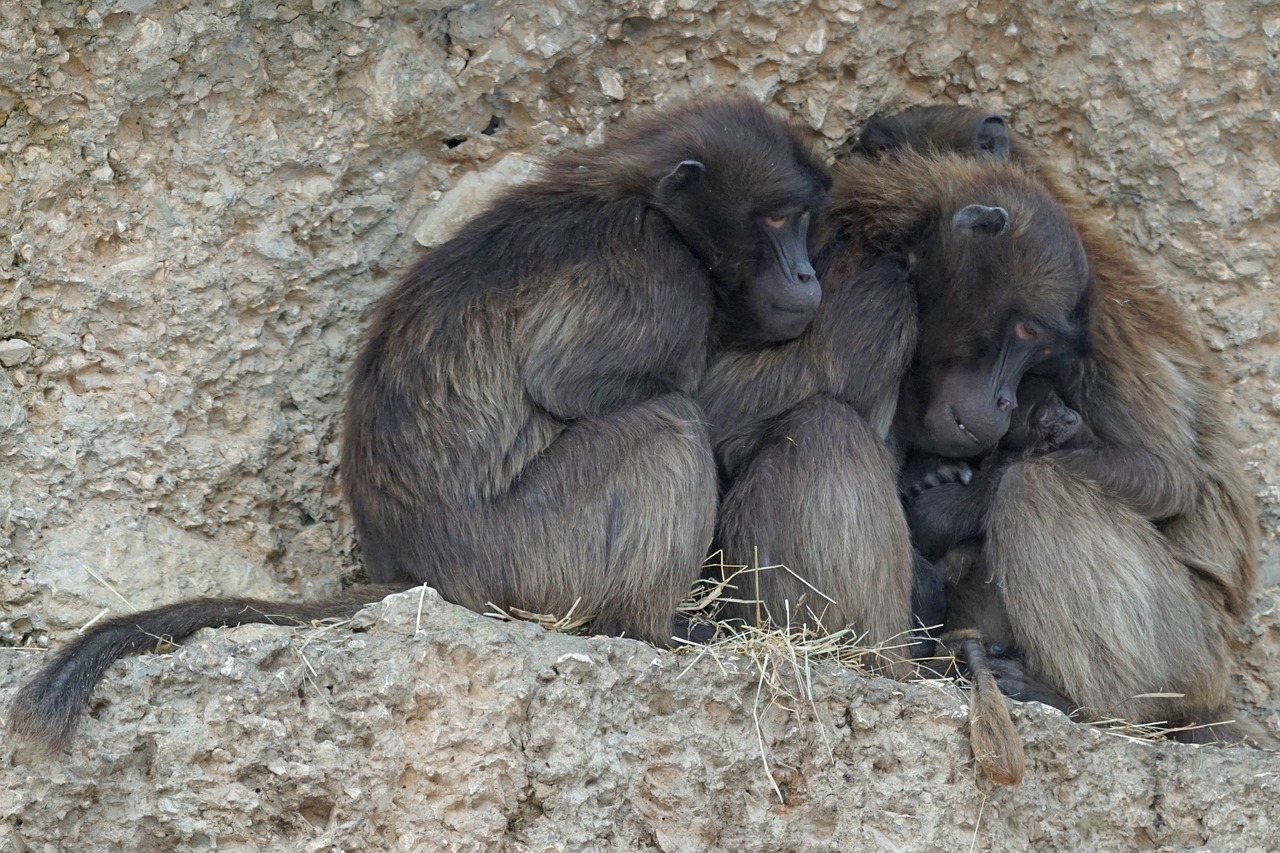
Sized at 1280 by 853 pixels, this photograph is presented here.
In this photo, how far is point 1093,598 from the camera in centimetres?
604

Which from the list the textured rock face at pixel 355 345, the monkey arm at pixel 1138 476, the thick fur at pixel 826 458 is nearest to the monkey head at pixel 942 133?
the textured rock face at pixel 355 345

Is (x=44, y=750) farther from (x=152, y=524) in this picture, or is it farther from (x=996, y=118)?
(x=996, y=118)

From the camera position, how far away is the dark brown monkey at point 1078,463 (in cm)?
608

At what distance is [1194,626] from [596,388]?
2499 millimetres

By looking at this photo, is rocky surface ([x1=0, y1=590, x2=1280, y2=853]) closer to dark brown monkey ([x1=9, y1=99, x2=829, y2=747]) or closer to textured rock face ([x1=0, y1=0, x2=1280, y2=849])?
textured rock face ([x1=0, y1=0, x2=1280, y2=849])

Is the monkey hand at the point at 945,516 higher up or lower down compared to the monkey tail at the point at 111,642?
lower down

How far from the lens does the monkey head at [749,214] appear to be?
6027 millimetres

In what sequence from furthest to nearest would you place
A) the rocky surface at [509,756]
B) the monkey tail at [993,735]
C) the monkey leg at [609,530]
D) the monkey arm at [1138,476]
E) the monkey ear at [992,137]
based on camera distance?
1. the monkey ear at [992,137]
2. the monkey arm at [1138,476]
3. the monkey leg at [609,530]
4. the monkey tail at [993,735]
5. the rocky surface at [509,756]

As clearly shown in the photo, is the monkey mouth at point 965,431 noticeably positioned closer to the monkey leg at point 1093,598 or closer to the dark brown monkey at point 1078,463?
the dark brown monkey at point 1078,463

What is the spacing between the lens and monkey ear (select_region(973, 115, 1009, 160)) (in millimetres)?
7062

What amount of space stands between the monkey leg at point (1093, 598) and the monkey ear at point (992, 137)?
1.54 metres

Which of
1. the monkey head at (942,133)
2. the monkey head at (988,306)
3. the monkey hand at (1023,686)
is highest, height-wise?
the monkey head at (942,133)

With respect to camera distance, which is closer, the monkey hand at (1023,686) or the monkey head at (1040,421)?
the monkey hand at (1023,686)

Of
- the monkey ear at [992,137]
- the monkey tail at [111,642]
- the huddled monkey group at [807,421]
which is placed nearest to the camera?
the monkey tail at [111,642]
